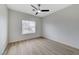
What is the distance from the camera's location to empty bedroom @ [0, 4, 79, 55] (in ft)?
8.80

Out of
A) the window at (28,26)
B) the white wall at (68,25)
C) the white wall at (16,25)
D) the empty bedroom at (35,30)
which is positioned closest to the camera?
the empty bedroom at (35,30)

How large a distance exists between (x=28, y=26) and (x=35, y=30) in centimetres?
94

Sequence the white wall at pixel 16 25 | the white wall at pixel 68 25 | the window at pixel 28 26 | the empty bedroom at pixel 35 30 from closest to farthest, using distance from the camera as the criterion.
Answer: the empty bedroom at pixel 35 30, the white wall at pixel 68 25, the white wall at pixel 16 25, the window at pixel 28 26

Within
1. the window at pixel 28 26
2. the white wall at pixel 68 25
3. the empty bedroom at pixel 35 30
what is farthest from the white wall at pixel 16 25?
the white wall at pixel 68 25

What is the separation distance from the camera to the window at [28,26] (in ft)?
15.4

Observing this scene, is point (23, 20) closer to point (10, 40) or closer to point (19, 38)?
point (19, 38)

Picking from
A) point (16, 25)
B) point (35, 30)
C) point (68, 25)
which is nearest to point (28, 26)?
point (35, 30)

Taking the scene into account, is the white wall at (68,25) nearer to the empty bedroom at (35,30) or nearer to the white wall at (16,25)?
the empty bedroom at (35,30)

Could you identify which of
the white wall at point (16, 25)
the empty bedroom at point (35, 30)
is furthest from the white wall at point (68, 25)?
the white wall at point (16, 25)

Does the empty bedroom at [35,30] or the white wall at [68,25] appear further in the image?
the white wall at [68,25]

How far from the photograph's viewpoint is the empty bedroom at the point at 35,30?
2.68 meters

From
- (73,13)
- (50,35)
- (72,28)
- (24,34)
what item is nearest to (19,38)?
(24,34)

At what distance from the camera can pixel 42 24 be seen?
609cm
